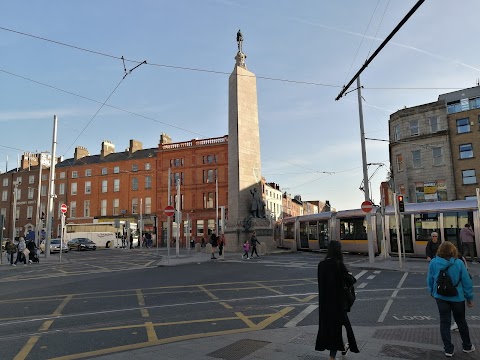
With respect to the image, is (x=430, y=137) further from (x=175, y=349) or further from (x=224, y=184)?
(x=175, y=349)

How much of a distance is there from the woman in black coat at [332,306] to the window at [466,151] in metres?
39.0

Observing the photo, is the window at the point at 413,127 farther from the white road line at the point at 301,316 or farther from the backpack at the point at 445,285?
the backpack at the point at 445,285

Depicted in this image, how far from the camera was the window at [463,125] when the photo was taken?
126 ft

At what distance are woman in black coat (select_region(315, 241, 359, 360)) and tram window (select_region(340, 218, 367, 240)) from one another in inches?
818

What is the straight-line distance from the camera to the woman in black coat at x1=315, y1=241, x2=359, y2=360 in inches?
192

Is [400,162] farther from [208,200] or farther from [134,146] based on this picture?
[134,146]

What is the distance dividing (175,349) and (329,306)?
7.74 ft

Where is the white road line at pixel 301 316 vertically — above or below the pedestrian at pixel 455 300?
below

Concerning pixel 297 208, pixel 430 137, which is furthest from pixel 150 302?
pixel 297 208

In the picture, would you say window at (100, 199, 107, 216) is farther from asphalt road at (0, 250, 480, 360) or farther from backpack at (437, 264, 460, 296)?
backpack at (437, 264, 460, 296)

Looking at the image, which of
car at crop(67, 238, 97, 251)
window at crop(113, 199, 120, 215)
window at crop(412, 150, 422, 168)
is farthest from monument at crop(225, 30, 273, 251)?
window at crop(113, 199, 120, 215)

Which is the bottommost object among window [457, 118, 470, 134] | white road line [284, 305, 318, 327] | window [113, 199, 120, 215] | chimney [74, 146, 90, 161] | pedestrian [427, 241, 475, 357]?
white road line [284, 305, 318, 327]

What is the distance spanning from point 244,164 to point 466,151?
2312cm

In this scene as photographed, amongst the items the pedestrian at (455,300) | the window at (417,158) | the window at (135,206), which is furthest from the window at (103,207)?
the pedestrian at (455,300)
